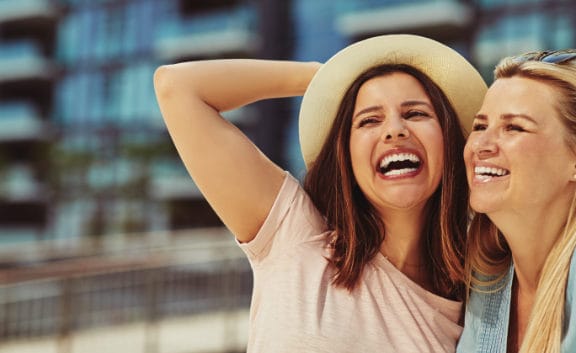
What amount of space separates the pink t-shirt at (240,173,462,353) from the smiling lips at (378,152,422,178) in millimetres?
237

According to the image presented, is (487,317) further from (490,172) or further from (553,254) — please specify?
(490,172)

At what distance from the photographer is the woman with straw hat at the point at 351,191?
6.45 feet

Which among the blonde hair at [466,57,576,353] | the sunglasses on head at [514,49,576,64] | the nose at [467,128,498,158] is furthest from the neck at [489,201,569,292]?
the sunglasses on head at [514,49,576,64]

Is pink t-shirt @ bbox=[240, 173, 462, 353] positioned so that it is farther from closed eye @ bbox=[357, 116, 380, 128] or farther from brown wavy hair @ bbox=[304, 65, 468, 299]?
closed eye @ bbox=[357, 116, 380, 128]

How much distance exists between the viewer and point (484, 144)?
1867 mm

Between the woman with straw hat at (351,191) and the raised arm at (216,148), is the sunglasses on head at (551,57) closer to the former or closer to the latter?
the woman with straw hat at (351,191)

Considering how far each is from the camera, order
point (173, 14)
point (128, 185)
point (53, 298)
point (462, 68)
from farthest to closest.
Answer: point (173, 14)
point (128, 185)
point (53, 298)
point (462, 68)

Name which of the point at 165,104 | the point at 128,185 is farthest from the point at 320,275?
the point at 128,185

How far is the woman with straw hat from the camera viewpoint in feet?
6.45

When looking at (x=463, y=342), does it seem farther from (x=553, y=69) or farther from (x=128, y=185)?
(x=128, y=185)

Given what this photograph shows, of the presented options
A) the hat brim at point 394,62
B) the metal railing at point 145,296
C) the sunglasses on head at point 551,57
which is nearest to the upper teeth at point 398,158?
the hat brim at point 394,62

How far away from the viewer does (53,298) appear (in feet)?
27.7

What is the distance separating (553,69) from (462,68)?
358 millimetres

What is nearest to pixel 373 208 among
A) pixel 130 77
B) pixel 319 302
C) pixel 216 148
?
pixel 319 302
